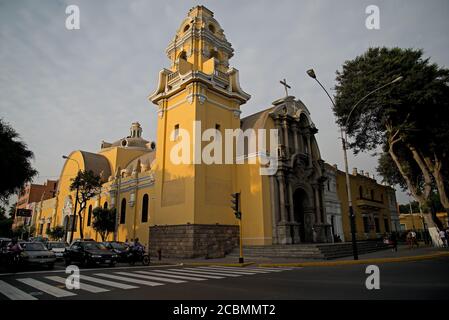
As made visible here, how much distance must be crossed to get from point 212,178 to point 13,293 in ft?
55.1

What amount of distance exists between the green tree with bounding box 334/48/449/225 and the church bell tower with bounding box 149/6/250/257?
9851mm

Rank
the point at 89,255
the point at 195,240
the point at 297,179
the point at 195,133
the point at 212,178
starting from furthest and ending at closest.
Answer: the point at 297,179 < the point at 212,178 < the point at 195,133 < the point at 195,240 < the point at 89,255

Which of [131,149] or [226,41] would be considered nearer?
[226,41]

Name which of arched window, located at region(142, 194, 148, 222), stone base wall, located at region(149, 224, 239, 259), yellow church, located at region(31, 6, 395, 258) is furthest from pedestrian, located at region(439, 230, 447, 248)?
arched window, located at region(142, 194, 148, 222)

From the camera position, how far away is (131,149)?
44.8 meters

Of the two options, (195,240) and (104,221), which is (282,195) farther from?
(104,221)

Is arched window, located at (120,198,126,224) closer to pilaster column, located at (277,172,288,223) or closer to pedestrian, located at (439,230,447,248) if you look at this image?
pilaster column, located at (277,172,288,223)

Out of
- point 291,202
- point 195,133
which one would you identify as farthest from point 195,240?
point 291,202

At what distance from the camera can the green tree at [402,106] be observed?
21078 millimetres

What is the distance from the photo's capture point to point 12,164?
19.8 metres

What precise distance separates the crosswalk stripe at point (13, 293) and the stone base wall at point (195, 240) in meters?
13.2

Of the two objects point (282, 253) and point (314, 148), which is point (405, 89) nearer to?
point (314, 148)

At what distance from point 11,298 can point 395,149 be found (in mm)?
28407
